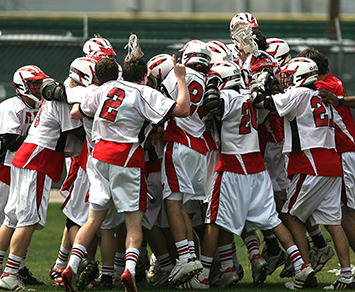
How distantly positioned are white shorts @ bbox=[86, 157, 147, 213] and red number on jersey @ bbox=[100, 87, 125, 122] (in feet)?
1.41

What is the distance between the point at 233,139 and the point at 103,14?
49.4ft

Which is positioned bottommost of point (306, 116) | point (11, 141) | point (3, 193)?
point (3, 193)

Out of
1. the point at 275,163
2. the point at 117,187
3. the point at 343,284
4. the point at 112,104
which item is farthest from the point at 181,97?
the point at 343,284

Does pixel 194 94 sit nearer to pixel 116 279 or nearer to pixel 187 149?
pixel 187 149

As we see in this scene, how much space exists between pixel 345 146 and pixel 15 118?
12.1ft

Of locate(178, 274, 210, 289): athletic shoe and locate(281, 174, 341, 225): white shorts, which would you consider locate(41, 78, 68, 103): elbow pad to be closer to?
locate(178, 274, 210, 289): athletic shoe

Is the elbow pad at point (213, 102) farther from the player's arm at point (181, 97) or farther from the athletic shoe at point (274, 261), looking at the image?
the athletic shoe at point (274, 261)

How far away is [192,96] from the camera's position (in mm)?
5754

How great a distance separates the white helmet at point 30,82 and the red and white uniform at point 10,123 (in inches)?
5.5

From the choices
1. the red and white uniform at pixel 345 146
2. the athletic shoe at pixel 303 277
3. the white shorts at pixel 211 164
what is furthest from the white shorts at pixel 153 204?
the red and white uniform at pixel 345 146

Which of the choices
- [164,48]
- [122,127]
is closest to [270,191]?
[122,127]

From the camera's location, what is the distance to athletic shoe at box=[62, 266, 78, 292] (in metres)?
5.00

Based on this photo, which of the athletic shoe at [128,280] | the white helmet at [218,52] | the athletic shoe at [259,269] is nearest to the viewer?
the athletic shoe at [128,280]

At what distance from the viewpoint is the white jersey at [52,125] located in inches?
229
